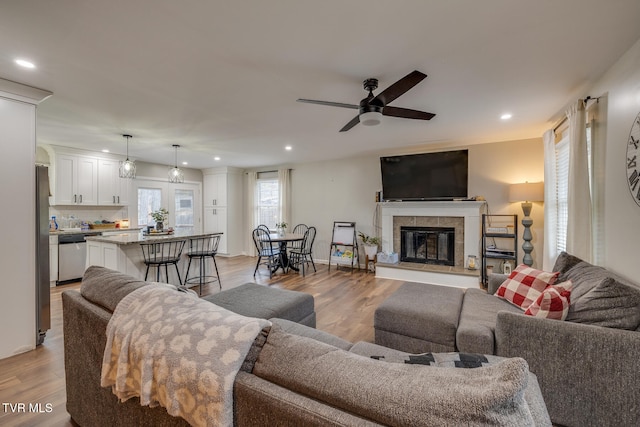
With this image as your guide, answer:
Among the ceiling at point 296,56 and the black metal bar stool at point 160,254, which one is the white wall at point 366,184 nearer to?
the ceiling at point 296,56

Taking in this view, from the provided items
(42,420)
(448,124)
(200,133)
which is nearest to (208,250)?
(200,133)

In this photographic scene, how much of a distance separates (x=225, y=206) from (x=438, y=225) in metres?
5.18

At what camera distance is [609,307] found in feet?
4.90

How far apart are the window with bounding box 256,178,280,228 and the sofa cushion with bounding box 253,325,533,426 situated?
6.34 m

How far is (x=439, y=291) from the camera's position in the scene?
2639 millimetres

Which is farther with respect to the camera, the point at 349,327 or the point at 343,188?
the point at 343,188

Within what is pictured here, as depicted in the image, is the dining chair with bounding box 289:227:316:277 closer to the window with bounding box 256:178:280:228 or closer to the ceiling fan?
the window with bounding box 256:178:280:228

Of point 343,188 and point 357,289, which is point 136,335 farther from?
point 343,188

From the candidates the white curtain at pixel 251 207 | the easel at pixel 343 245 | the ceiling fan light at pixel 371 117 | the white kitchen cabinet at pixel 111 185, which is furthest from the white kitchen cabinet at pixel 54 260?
the ceiling fan light at pixel 371 117

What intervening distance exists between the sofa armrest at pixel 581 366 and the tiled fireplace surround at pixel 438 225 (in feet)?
10.4

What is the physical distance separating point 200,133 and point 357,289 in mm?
3405

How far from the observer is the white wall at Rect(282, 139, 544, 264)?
4.45 meters

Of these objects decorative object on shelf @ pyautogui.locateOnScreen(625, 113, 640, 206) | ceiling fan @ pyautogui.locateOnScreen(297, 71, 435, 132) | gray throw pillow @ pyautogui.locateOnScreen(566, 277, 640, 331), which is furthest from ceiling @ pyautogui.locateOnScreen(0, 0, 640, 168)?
gray throw pillow @ pyautogui.locateOnScreen(566, 277, 640, 331)

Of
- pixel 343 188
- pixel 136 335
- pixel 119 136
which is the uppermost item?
pixel 119 136
